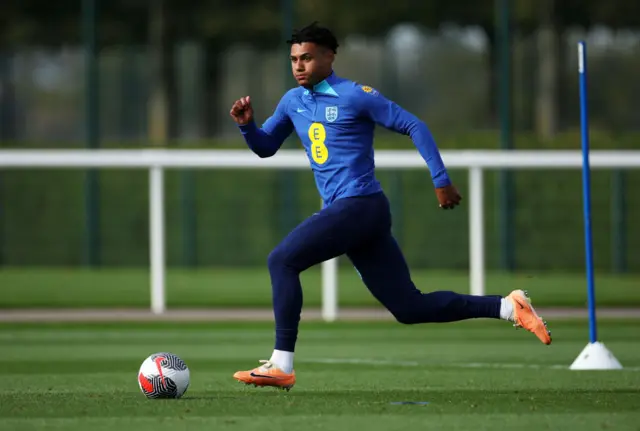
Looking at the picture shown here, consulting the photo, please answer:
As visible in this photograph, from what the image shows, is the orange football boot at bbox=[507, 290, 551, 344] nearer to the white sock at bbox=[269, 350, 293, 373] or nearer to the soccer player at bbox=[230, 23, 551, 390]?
the soccer player at bbox=[230, 23, 551, 390]

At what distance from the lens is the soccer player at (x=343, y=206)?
7840 mm

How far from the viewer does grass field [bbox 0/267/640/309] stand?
17906mm

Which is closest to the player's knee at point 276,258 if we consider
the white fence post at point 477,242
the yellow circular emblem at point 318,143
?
the yellow circular emblem at point 318,143

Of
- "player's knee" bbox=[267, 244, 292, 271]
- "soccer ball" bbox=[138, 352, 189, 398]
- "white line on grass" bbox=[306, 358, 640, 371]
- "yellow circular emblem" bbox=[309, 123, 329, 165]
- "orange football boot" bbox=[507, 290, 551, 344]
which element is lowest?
"white line on grass" bbox=[306, 358, 640, 371]

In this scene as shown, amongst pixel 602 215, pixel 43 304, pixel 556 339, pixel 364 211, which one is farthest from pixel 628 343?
pixel 602 215

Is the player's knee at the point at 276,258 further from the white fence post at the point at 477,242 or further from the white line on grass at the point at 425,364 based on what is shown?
the white fence post at the point at 477,242

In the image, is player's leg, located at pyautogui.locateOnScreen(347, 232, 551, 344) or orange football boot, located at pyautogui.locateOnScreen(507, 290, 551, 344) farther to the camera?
orange football boot, located at pyautogui.locateOnScreen(507, 290, 551, 344)

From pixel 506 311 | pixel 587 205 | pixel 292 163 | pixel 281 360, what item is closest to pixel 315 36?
pixel 281 360

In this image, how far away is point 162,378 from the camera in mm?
7832

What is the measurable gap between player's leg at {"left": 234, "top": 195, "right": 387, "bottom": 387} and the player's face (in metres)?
0.74

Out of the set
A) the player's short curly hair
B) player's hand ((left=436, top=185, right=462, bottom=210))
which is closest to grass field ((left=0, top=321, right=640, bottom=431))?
player's hand ((left=436, top=185, right=462, bottom=210))

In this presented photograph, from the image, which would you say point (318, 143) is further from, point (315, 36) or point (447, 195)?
point (447, 195)

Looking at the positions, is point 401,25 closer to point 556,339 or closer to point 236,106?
point 556,339

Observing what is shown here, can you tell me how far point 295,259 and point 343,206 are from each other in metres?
0.40
